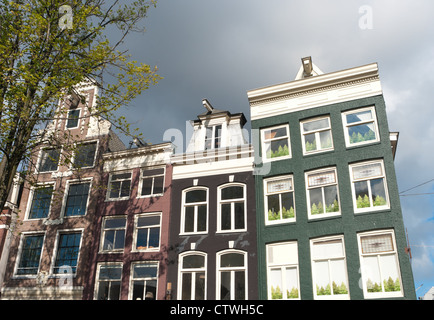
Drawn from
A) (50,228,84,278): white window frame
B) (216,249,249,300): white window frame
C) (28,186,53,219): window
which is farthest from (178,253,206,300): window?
(28,186,53,219): window

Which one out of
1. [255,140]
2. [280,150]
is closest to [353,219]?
[280,150]

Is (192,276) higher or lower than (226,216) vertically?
lower

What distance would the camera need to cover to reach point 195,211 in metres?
22.6

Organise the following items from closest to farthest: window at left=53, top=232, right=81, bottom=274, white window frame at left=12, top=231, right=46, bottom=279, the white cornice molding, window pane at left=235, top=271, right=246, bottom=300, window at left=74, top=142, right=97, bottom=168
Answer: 1. window pane at left=235, top=271, right=246, bottom=300
2. the white cornice molding
3. window at left=53, top=232, right=81, bottom=274
4. white window frame at left=12, top=231, right=46, bottom=279
5. window at left=74, top=142, right=97, bottom=168

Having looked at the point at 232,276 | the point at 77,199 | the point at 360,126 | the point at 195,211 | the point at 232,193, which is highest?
the point at 360,126

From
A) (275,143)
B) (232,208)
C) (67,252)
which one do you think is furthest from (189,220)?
(67,252)

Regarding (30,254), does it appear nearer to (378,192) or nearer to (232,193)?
(232,193)

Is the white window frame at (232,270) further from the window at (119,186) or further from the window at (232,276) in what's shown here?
the window at (119,186)

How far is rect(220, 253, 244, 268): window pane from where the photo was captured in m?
20.5

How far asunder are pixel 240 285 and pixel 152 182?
8.61m

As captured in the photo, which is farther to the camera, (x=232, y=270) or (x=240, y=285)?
(x=232, y=270)

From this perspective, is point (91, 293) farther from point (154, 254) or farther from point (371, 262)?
point (371, 262)

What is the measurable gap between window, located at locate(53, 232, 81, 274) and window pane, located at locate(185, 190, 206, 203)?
7683mm

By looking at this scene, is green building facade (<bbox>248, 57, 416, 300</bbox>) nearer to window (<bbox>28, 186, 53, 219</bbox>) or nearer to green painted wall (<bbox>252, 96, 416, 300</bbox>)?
green painted wall (<bbox>252, 96, 416, 300</bbox>)
